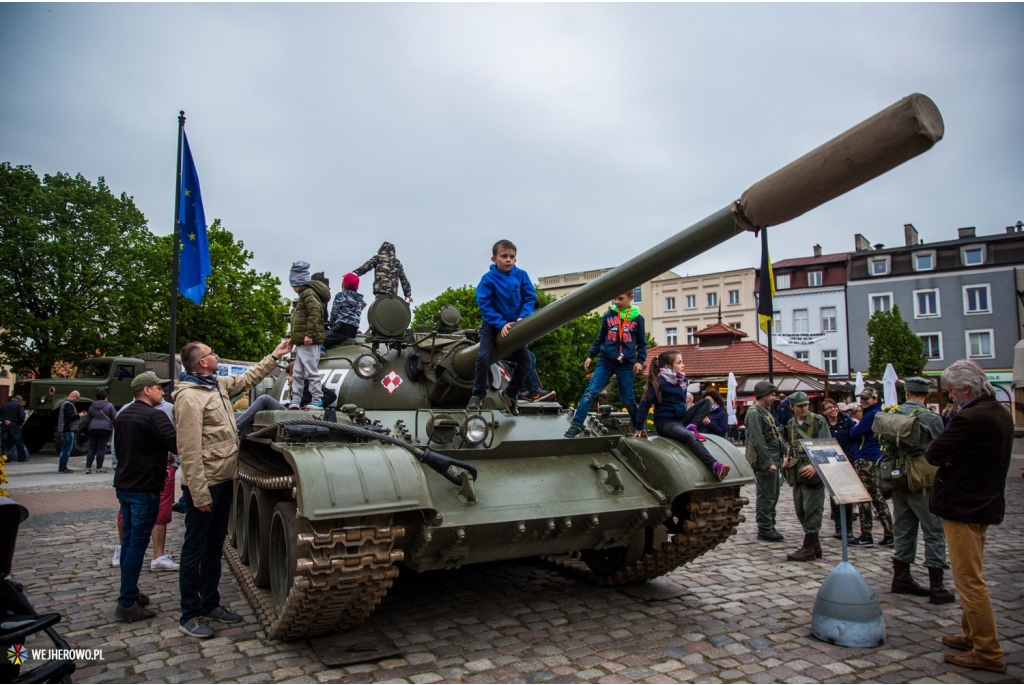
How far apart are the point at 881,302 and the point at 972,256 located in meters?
4.99

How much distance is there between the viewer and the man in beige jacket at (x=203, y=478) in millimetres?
5246

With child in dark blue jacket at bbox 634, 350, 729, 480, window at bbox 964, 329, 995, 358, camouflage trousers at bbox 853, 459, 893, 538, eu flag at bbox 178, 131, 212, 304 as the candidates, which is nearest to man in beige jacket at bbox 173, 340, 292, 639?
child in dark blue jacket at bbox 634, 350, 729, 480

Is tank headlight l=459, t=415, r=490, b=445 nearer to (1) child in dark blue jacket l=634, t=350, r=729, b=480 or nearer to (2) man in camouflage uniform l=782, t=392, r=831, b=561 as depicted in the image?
(1) child in dark blue jacket l=634, t=350, r=729, b=480

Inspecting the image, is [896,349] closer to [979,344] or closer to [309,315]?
[979,344]

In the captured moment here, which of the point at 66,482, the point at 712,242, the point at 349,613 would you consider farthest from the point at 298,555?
the point at 66,482

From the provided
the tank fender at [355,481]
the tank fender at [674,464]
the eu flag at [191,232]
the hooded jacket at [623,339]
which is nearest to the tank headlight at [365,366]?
the tank fender at [355,481]

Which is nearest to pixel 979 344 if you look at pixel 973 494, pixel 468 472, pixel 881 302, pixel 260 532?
pixel 881 302

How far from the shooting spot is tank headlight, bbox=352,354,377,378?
6688mm

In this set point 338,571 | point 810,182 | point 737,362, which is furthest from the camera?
point 737,362

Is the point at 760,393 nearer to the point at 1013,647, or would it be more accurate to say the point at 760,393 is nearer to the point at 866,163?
the point at 1013,647

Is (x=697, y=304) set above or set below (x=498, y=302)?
above

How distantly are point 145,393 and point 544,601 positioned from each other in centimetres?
377

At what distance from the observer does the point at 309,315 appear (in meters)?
7.22

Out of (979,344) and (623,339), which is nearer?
(623,339)
